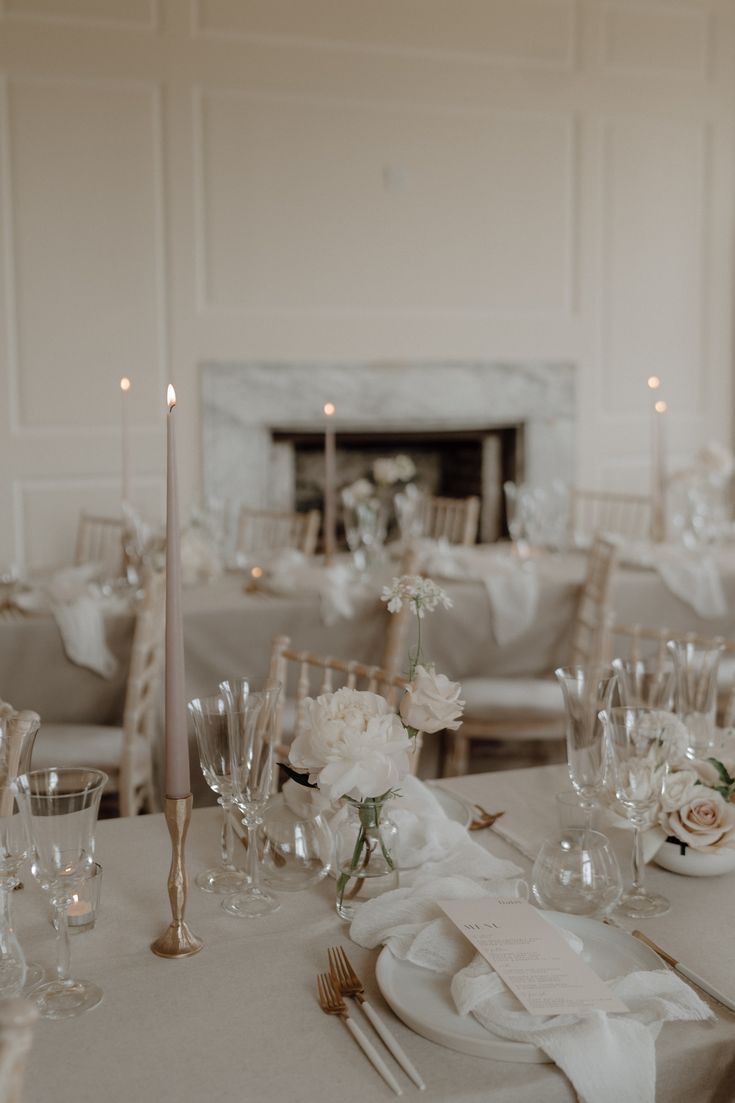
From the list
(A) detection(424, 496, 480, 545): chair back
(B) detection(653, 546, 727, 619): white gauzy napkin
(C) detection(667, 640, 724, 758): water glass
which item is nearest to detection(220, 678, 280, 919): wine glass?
(C) detection(667, 640, 724, 758): water glass

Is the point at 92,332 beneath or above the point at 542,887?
above

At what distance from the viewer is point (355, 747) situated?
124 cm

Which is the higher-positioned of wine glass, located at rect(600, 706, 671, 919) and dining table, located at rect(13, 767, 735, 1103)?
wine glass, located at rect(600, 706, 671, 919)

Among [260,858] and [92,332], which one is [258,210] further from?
[260,858]

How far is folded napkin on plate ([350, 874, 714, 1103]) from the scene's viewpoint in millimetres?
1013

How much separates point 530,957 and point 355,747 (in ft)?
0.90

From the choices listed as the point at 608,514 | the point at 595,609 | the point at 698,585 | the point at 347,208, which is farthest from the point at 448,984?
the point at 347,208

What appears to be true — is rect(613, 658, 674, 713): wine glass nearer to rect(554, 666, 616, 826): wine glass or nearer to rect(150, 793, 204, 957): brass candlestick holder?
rect(554, 666, 616, 826): wine glass

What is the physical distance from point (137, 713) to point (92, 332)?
9.37 ft

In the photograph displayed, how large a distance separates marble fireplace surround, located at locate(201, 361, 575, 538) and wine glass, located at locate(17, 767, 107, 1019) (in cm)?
393

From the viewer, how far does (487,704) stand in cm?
315

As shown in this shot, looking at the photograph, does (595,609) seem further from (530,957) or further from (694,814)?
(530,957)

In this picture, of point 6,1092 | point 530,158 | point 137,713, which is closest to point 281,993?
point 6,1092

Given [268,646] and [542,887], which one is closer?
[542,887]
